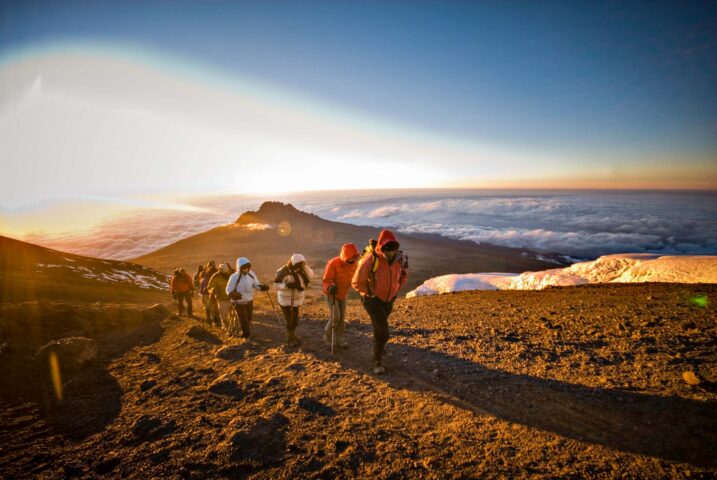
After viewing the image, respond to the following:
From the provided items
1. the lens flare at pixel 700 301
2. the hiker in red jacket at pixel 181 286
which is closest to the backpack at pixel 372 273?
the lens flare at pixel 700 301

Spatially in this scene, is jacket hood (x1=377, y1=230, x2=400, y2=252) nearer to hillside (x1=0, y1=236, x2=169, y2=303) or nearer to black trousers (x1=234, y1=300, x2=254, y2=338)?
black trousers (x1=234, y1=300, x2=254, y2=338)

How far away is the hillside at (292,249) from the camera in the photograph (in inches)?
1516

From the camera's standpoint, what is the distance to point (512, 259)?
46312 millimetres

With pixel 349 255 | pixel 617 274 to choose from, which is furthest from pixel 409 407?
pixel 617 274

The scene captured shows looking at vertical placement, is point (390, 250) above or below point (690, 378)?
above

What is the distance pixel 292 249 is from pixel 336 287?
43.2 meters

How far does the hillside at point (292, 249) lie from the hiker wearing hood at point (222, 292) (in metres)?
21.4

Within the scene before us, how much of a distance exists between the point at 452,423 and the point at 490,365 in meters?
1.81

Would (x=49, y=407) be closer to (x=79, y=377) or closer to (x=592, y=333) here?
(x=79, y=377)

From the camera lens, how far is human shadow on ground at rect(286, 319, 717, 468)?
301cm

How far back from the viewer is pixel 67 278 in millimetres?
15656

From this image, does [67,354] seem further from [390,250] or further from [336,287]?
[390,250]

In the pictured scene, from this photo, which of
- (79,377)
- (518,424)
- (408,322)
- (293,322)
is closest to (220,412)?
Result: (293,322)

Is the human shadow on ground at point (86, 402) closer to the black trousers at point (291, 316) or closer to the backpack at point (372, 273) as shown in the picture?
the black trousers at point (291, 316)
